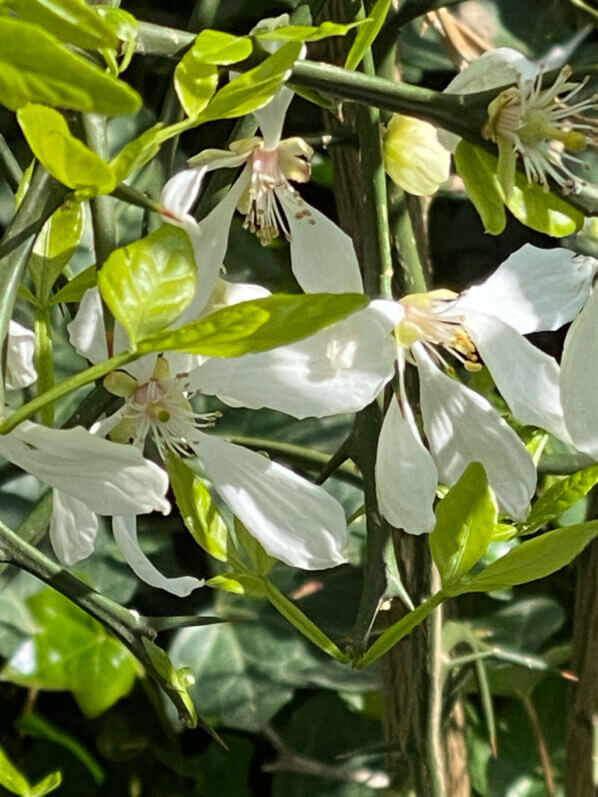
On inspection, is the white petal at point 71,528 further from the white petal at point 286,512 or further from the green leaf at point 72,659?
the green leaf at point 72,659

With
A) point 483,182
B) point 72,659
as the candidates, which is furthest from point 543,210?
point 72,659

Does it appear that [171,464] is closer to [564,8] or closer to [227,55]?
[227,55]

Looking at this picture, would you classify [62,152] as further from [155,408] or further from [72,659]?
[72,659]

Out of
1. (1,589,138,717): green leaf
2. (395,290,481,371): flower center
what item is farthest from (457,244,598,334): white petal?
(1,589,138,717): green leaf

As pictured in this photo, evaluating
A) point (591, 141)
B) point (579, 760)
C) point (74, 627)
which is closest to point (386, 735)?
point (579, 760)

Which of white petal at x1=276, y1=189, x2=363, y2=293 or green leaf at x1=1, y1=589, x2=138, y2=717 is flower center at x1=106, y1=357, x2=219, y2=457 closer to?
white petal at x1=276, y1=189, x2=363, y2=293

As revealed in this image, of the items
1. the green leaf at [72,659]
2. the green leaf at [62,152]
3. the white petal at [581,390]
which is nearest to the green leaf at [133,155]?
the green leaf at [62,152]

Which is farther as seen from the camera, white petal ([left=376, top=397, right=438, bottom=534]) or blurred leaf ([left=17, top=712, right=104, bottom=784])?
blurred leaf ([left=17, top=712, right=104, bottom=784])
